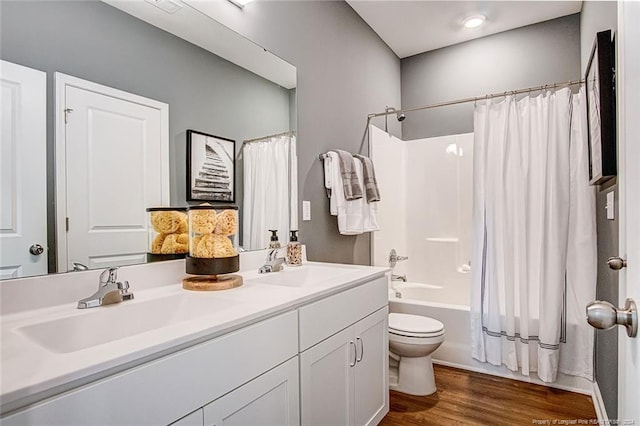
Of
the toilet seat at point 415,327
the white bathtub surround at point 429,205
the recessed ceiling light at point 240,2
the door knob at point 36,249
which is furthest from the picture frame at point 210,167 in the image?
the white bathtub surround at point 429,205

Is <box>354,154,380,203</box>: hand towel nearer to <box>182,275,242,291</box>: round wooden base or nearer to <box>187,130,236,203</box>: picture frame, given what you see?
<box>187,130,236,203</box>: picture frame

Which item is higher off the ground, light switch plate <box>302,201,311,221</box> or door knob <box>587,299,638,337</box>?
light switch plate <box>302,201,311,221</box>

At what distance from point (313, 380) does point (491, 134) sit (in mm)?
2059

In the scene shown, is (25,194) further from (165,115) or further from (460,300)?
(460,300)

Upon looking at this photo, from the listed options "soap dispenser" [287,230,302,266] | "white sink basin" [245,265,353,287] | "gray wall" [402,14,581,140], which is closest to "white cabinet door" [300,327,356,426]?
→ "white sink basin" [245,265,353,287]

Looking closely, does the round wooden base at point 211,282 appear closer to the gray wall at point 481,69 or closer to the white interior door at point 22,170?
the white interior door at point 22,170

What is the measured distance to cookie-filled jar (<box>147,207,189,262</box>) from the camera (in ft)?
4.33

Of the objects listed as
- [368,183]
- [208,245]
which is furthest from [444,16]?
[208,245]

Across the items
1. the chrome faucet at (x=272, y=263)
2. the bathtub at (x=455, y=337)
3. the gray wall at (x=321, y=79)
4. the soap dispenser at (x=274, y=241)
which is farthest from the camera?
the bathtub at (x=455, y=337)

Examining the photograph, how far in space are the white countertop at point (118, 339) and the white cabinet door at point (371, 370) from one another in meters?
0.33

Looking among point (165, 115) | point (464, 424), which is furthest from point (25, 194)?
point (464, 424)

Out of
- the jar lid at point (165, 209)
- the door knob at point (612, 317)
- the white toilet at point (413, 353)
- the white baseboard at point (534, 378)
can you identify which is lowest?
the white baseboard at point (534, 378)

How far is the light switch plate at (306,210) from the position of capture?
2.12 m

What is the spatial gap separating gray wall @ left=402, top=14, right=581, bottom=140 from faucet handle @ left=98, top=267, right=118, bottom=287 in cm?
299
